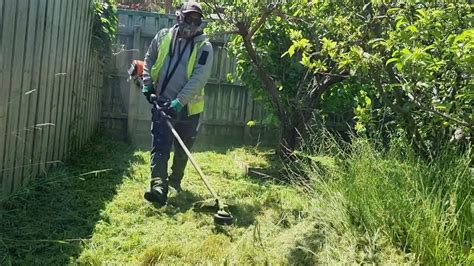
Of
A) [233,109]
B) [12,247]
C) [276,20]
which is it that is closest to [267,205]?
[12,247]

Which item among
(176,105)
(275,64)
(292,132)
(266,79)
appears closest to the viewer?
(176,105)

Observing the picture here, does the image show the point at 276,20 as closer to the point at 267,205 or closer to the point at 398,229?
the point at 267,205

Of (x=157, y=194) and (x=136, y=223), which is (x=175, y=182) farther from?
(x=136, y=223)

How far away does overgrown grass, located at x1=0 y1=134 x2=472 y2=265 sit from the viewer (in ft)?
11.8

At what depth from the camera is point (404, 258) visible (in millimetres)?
3520

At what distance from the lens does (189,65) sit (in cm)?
556

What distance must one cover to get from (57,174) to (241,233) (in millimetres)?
2094

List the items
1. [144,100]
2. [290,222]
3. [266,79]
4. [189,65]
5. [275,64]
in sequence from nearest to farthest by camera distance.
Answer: [290,222] < [189,65] < [266,79] < [275,64] < [144,100]

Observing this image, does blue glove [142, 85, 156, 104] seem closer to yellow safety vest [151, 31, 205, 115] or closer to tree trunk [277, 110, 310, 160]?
yellow safety vest [151, 31, 205, 115]

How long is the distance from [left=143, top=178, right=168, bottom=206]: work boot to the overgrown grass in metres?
0.08

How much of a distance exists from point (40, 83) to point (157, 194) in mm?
1477

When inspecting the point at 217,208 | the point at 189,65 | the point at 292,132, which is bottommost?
the point at 217,208

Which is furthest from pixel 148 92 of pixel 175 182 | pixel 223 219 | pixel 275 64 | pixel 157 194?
pixel 275 64

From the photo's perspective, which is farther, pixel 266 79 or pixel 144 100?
pixel 144 100
